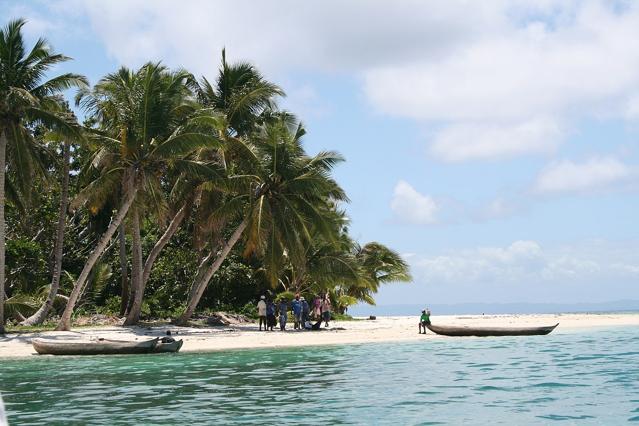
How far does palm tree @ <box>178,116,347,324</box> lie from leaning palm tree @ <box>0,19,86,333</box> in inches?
299

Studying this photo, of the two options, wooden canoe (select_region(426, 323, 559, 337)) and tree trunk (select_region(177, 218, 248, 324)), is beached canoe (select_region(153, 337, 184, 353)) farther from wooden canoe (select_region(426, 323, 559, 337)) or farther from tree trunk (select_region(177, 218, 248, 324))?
wooden canoe (select_region(426, 323, 559, 337))

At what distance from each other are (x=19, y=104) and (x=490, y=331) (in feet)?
64.2

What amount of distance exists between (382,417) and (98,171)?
76.2 feet

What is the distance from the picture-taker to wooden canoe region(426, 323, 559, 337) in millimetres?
30609

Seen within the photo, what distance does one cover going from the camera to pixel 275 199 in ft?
108

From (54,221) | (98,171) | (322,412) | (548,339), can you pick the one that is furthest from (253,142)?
(322,412)

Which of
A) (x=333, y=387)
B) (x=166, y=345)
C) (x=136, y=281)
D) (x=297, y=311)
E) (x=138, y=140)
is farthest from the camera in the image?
(x=297, y=311)

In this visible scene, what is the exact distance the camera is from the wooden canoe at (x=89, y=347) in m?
22.9

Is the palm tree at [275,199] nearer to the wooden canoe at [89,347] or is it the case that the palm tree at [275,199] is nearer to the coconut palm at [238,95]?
the coconut palm at [238,95]

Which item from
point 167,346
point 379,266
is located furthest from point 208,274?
point 379,266

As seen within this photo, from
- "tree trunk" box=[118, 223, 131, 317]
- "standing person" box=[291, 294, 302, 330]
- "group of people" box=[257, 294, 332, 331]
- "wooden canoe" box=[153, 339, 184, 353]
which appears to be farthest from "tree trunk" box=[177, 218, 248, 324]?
"wooden canoe" box=[153, 339, 184, 353]

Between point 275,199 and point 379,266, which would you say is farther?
point 379,266

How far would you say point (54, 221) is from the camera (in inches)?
1501

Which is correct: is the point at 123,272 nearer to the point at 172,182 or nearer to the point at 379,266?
the point at 172,182
